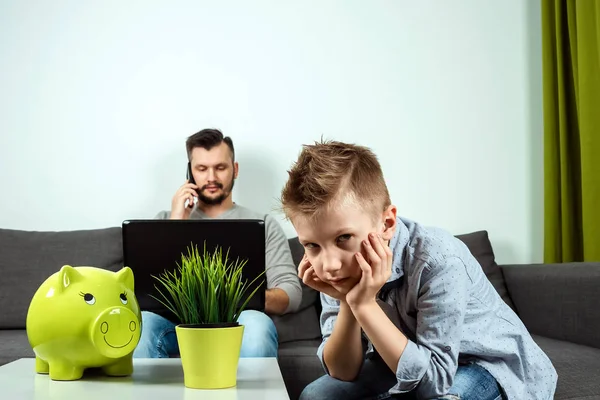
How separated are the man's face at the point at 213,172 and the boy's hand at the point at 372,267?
1.57m

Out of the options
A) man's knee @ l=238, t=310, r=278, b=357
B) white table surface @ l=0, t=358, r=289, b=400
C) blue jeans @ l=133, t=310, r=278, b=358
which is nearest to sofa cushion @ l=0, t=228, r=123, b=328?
blue jeans @ l=133, t=310, r=278, b=358

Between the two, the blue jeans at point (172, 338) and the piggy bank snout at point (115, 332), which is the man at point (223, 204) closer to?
the blue jeans at point (172, 338)

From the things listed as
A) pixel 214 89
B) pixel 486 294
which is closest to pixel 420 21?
pixel 214 89

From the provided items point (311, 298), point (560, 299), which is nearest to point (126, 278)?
point (311, 298)

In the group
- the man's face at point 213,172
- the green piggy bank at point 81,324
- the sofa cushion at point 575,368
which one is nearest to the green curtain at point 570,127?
the sofa cushion at point 575,368

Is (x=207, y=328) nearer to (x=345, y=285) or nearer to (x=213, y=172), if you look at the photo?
(x=345, y=285)

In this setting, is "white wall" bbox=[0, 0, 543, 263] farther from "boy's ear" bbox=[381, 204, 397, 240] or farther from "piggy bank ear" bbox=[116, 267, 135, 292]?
"boy's ear" bbox=[381, 204, 397, 240]

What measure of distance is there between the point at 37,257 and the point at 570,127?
7.21 ft

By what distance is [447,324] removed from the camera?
1.22 meters

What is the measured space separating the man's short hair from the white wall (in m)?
0.22

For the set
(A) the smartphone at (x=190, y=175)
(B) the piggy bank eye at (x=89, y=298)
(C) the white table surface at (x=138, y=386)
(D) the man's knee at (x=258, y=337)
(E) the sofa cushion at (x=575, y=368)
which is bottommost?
(E) the sofa cushion at (x=575, y=368)

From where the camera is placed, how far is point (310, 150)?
126cm

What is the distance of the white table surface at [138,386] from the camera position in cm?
110

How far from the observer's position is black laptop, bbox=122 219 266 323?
5.66ft
